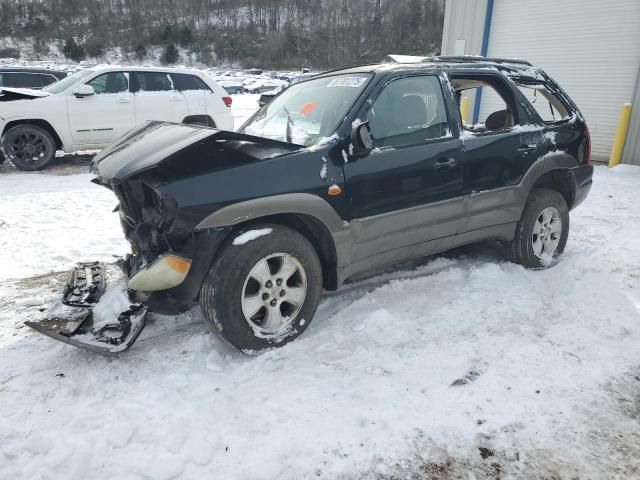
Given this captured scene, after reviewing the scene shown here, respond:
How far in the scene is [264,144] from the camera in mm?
3014

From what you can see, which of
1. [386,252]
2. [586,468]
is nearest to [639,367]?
[586,468]

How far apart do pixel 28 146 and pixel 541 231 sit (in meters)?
8.29

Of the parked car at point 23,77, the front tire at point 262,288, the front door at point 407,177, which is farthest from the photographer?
the parked car at point 23,77

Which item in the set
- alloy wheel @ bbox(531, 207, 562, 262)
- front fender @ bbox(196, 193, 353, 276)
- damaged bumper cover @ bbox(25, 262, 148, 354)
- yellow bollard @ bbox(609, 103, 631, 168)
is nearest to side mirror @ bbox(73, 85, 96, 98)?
damaged bumper cover @ bbox(25, 262, 148, 354)

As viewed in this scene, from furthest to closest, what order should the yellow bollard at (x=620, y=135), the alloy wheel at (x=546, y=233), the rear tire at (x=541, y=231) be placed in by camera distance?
1. the yellow bollard at (x=620, y=135)
2. the alloy wheel at (x=546, y=233)
3. the rear tire at (x=541, y=231)

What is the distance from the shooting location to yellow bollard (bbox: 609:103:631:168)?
920 cm

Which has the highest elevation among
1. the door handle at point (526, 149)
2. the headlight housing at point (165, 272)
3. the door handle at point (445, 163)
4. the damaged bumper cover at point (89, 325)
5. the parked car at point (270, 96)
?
the parked car at point (270, 96)

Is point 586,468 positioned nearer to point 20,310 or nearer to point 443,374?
point 443,374

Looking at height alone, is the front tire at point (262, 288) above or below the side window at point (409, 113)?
Result: below

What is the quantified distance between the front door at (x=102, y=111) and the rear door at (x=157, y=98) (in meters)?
0.17

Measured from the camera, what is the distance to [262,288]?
301cm

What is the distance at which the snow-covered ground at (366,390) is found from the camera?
226 centimetres

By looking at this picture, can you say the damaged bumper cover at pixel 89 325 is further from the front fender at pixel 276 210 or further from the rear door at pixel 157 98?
the rear door at pixel 157 98

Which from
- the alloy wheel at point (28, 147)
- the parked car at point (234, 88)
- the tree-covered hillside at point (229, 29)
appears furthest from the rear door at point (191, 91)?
the tree-covered hillside at point (229, 29)
